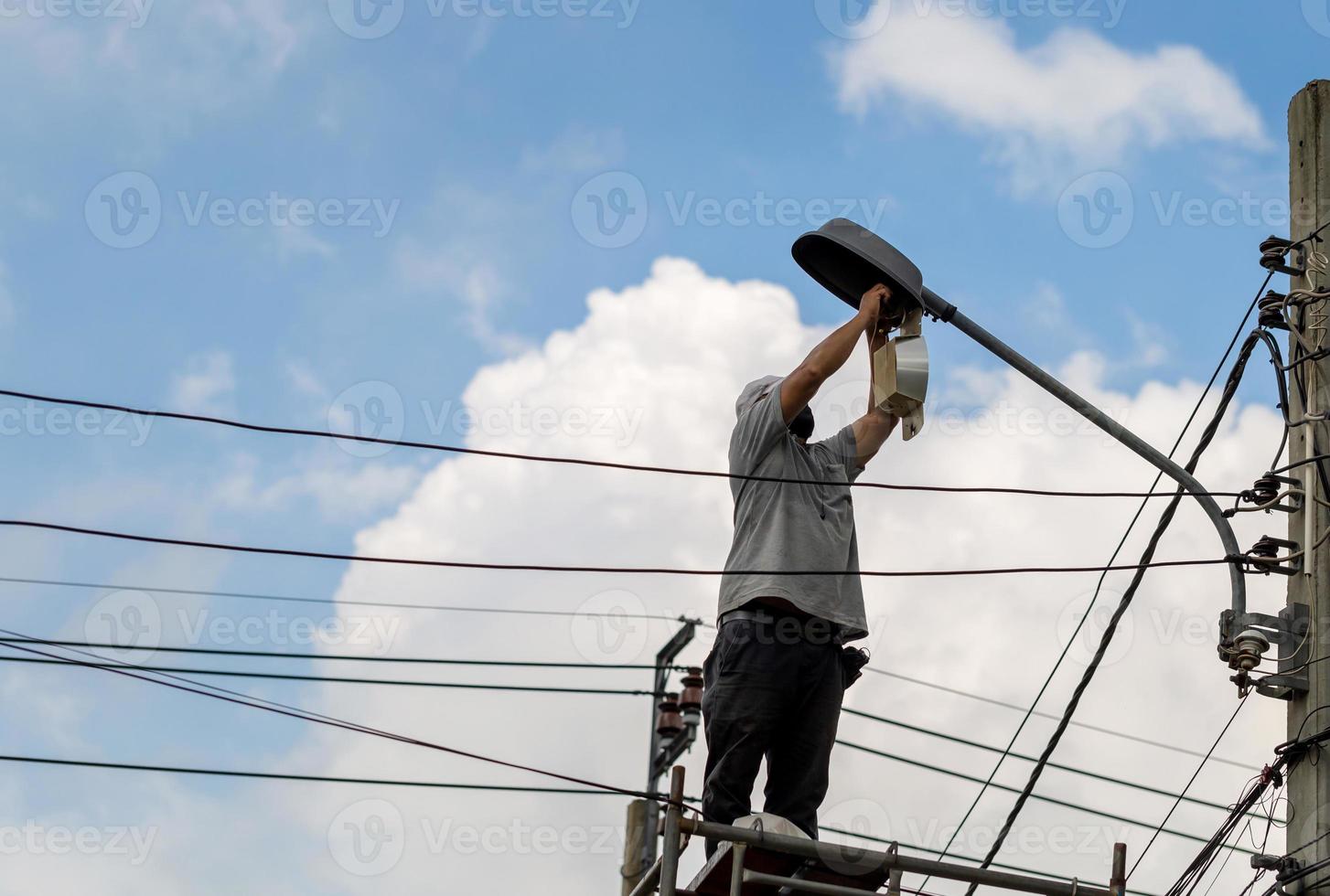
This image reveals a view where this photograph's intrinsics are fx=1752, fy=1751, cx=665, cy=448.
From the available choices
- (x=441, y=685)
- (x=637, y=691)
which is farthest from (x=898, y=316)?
(x=637, y=691)

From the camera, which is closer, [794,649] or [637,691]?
[794,649]

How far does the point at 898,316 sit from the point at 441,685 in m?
8.87

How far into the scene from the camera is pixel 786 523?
6.62 m

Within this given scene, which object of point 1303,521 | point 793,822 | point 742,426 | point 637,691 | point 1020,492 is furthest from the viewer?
point 637,691

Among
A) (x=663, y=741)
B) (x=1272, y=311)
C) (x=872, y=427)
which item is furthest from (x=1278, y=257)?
(x=663, y=741)

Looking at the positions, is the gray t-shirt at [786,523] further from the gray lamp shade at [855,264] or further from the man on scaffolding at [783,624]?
the gray lamp shade at [855,264]

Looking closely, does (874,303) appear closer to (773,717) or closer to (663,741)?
(773,717)

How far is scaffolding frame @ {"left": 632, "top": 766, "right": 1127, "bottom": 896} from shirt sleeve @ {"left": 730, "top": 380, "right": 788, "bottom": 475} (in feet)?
4.38

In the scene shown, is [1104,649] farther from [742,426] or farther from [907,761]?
[907,761]

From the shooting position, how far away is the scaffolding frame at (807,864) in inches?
236

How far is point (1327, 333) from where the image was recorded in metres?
7.67

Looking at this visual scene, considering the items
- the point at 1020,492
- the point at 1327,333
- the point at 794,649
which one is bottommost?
the point at 794,649

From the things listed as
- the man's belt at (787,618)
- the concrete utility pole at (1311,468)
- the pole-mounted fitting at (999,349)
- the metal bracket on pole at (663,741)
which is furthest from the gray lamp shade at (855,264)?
the metal bracket on pole at (663,741)

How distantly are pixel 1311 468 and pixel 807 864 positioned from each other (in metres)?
2.89
